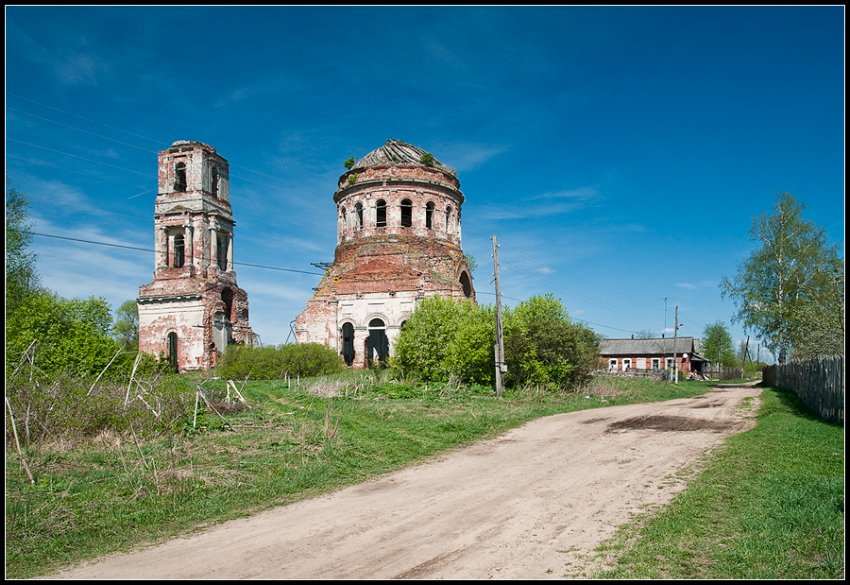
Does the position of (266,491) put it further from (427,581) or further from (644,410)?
(644,410)

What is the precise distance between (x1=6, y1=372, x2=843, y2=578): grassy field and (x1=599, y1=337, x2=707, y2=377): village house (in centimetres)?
4152

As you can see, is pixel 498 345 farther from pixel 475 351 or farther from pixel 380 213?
pixel 380 213

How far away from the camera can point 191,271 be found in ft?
121

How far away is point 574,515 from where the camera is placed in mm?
7422

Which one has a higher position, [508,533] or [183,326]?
[183,326]

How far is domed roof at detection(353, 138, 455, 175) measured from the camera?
38.9m

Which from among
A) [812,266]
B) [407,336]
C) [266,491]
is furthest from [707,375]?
[266,491]

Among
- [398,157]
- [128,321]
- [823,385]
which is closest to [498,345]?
[823,385]

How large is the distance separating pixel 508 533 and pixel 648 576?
1726mm

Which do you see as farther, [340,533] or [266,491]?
[266,491]

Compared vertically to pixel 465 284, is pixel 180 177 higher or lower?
higher

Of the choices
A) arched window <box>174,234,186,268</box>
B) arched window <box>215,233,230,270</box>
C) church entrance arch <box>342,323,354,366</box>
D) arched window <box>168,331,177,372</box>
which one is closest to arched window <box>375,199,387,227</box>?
church entrance arch <box>342,323,354,366</box>

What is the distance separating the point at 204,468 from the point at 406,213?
29914 mm

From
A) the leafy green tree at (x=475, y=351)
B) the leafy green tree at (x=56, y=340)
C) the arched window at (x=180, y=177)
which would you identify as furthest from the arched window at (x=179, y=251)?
the leafy green tree at (x=475, y=351)
